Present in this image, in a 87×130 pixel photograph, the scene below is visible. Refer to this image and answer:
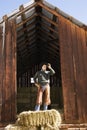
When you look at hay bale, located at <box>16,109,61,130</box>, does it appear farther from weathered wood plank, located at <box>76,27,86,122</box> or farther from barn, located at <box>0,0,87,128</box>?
weathered wood plank, located at <box>76,27,86,122</box>

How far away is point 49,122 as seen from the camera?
9.51 m

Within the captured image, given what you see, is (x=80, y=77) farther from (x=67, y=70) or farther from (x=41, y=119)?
(x=41, y=119)

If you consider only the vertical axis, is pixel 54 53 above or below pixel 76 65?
above

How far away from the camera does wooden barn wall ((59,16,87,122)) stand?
12445mm

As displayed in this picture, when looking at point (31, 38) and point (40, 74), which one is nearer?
point (40, 74)

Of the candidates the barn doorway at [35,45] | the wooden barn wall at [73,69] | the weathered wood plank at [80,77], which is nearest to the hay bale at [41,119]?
the wooden barn wall at [73,69]

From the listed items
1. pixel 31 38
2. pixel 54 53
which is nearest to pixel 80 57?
pixel 31 38

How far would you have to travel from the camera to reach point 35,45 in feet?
67.2

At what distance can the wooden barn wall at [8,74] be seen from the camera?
12.3 metres

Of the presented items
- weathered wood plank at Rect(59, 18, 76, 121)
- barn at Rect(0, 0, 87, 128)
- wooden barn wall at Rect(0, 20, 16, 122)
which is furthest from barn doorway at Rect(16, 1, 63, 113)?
wooden barn wall at Rect(0, 20, 16, 122)

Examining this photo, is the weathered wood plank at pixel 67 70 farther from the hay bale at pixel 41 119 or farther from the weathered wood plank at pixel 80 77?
the hay bale at pixel 41 119

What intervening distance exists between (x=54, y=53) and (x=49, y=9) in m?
7.25

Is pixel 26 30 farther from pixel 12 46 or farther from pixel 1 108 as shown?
pixel 1 108

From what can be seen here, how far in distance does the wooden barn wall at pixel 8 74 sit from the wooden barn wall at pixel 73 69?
195 cm
